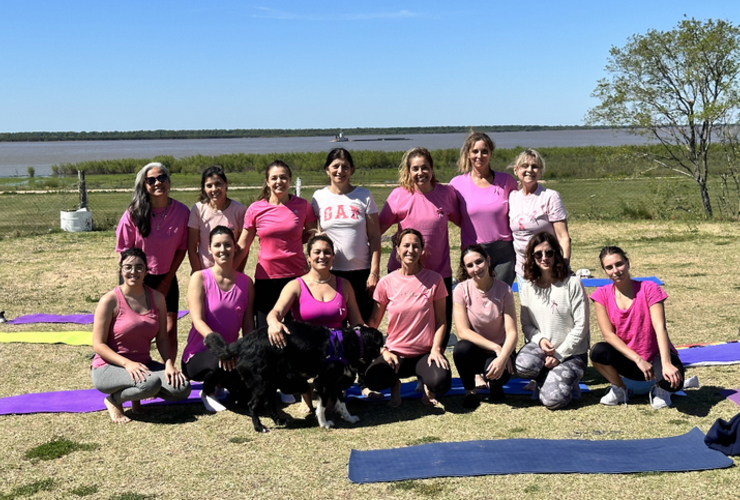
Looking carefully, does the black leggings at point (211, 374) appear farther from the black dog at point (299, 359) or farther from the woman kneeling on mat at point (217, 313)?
the black dog at point (299, 359)

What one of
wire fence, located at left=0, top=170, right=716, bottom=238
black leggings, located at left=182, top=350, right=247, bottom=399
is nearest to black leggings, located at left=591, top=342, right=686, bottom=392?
black leggings, located at left=182, top=350, right=247, bottom=399

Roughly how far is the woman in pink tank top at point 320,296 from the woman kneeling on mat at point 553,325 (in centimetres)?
116

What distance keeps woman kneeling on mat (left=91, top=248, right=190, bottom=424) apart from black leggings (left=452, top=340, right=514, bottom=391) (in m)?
1.74

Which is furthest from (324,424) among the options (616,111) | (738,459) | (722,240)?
(616,111)

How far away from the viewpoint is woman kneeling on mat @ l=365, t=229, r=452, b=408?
463 cm

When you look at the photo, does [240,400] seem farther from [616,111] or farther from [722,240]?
[616,111]

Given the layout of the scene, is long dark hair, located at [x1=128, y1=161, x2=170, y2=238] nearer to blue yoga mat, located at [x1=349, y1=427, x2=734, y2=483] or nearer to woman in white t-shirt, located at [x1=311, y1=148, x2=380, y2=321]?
woman in white t-shirt, located at [x1=311, y1=148, x2=380, y2=321]

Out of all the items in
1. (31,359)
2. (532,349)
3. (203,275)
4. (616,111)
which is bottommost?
(31,359)

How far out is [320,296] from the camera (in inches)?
181

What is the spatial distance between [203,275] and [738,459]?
10.7 feet

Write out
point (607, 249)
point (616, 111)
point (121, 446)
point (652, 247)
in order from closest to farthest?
point (121, 446) → point (607, 249) → point (652, 247) → point (616, 111)

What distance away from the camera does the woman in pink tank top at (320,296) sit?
14.8 feet

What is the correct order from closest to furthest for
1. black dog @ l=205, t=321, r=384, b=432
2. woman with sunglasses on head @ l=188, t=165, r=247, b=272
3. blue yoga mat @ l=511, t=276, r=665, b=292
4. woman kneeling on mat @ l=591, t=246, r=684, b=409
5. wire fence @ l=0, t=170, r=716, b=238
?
black dog @ l=205, t=321, r=384, b=432 < woman kneeling on mat @ l=591, t=246, r=684, b=409 < woman with sunglasses on head @ l=188, t=165, r=247, b=272 < blue yoga mat @ l=511, t=276, r=665, b=292 < wire fence @ l=0, t=170, r=716, b=238

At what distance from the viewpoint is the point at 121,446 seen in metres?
4.11
